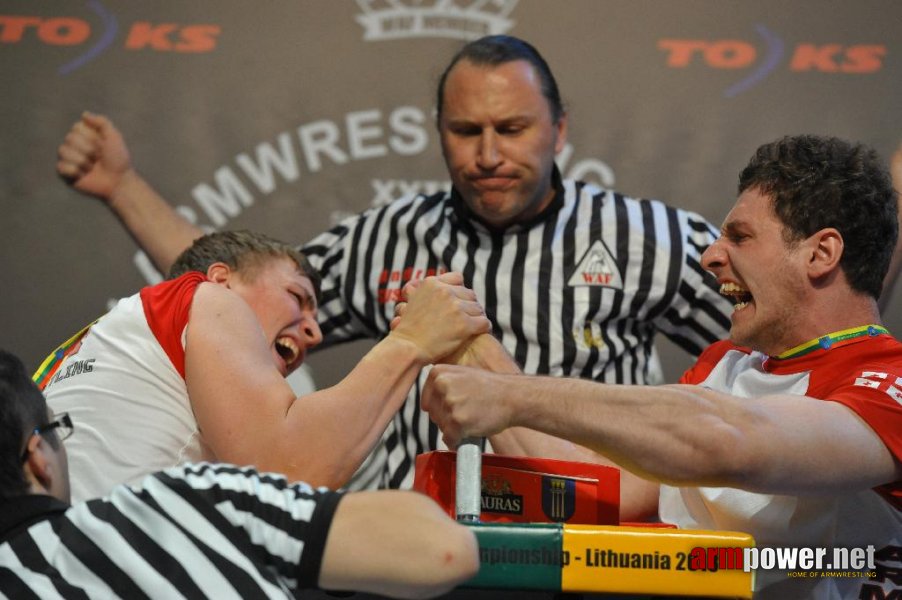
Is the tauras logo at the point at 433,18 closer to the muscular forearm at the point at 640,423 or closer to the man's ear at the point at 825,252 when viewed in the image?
the man's ear at the point at 825,252

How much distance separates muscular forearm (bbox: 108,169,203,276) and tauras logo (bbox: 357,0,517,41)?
0.73m

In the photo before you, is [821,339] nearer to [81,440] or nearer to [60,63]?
[81,440]

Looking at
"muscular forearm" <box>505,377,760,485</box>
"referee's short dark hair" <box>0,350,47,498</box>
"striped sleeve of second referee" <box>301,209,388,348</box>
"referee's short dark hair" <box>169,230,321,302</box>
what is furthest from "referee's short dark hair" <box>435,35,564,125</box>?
"referee's short dark hair" <box>0,350,47,498</box>

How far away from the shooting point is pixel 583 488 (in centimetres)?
164

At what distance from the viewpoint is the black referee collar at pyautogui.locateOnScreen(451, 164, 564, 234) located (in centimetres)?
294

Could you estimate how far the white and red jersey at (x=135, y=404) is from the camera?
178cm

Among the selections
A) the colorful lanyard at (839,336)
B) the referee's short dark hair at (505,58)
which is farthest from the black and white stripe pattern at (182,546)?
the referee's short dark hair at (505,58)

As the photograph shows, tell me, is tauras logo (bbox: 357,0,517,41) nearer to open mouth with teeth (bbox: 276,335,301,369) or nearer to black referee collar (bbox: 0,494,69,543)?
open mouth with teeth (bbox: 276,335,301,369)

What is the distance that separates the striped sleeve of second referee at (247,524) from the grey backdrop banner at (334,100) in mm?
1869

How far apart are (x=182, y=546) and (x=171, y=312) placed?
74 cm

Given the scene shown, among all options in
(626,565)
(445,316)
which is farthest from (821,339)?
(626,565)

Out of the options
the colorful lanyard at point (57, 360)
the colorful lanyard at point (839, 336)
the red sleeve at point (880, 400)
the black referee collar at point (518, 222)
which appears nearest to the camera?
the red sleeve at point (880, 400)

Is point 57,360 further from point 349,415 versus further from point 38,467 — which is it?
point 38,467

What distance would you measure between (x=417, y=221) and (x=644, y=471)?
148 centimetres
